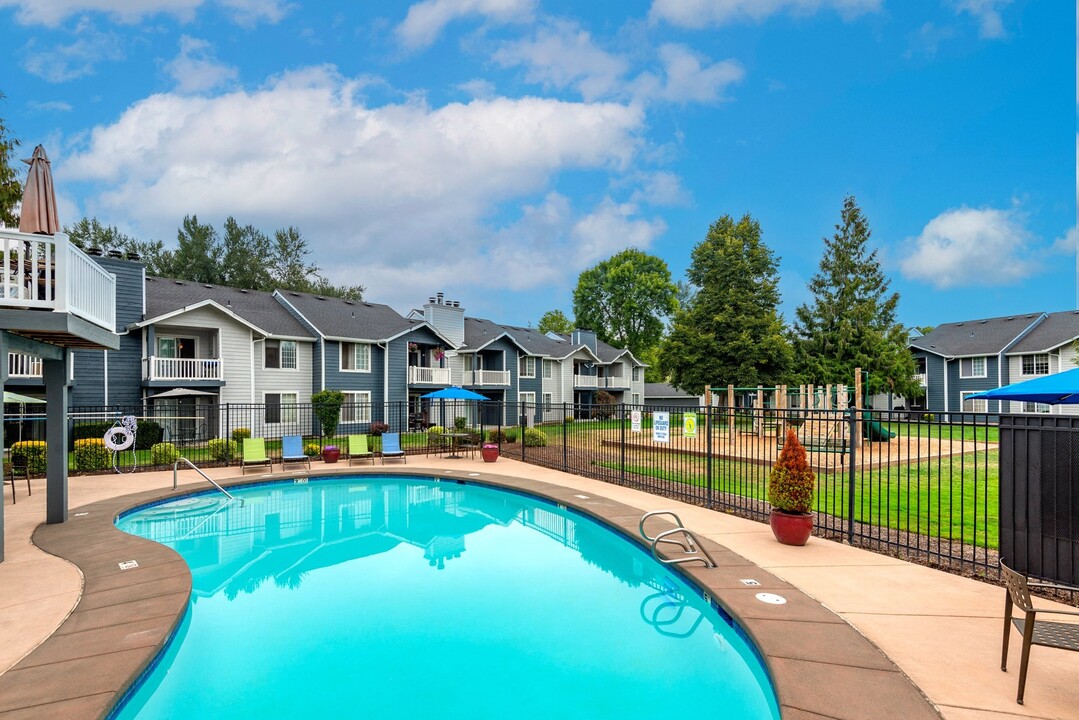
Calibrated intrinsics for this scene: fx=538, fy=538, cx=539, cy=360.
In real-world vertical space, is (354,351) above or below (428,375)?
above

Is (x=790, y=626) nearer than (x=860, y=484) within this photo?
Yes

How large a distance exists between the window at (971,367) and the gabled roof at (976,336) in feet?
2.05

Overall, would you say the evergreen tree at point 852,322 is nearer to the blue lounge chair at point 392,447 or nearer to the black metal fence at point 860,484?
the black metal fence at point 860,484

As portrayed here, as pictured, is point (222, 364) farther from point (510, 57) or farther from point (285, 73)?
point (510, 57)

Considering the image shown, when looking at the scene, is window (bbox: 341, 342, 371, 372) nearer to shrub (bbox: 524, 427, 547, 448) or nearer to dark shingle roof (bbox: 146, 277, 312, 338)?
dark shingle roof (bbox: 146, 277, 312, 338)

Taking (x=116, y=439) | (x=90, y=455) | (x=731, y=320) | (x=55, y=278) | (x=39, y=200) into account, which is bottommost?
(x=90, y=455)

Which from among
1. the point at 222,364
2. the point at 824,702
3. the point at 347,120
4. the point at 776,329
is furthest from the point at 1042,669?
the point at 776,329

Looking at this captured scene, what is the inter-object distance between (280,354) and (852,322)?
3369cm

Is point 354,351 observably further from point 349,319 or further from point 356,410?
point 356,410

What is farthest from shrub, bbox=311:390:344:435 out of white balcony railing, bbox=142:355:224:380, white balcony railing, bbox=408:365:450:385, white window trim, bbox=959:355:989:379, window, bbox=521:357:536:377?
white window trim, bbox=959:355:989:379

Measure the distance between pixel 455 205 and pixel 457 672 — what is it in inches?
1056

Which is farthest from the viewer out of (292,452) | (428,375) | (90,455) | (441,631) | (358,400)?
(428,375)

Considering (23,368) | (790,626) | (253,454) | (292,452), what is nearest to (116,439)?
(253,454)

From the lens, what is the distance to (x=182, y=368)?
23062 mm
